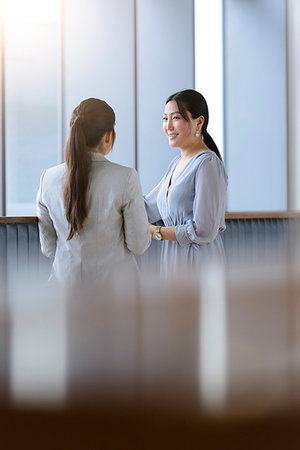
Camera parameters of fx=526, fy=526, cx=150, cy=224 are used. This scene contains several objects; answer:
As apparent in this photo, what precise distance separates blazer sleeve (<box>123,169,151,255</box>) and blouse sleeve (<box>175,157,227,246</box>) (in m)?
0.08

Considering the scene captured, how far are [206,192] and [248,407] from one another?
3.41 ft

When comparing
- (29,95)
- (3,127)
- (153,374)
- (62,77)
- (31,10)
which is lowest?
(153,374)

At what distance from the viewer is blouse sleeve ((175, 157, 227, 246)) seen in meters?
1.06

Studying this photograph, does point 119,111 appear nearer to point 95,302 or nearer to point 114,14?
point 114,14

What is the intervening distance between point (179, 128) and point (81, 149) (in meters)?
0.27

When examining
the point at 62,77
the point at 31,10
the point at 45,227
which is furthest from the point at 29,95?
the point at 45,227

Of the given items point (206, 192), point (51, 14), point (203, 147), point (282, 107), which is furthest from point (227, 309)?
point (282, 107)

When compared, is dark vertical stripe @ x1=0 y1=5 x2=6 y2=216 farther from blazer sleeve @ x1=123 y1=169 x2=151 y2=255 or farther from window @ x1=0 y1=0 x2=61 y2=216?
blazer sleeve @ x1=123 y1=169 x2=151 y2=255

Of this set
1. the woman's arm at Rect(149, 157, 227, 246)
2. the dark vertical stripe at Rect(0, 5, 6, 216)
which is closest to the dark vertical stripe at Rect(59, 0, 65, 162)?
the dark vertical stripe at Rect(0, 5, 6, 216)

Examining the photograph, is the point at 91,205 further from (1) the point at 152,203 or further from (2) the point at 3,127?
(2) the point at 3,127

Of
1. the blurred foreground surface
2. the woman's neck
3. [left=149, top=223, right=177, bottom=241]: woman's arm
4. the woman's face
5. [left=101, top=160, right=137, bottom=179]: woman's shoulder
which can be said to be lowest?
the blurred foreground surface

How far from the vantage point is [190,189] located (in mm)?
1120

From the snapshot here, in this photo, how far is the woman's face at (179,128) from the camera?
1219mm

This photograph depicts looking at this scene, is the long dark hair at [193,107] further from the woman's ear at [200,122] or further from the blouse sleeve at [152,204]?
the blouse sleeve at [152,204]
